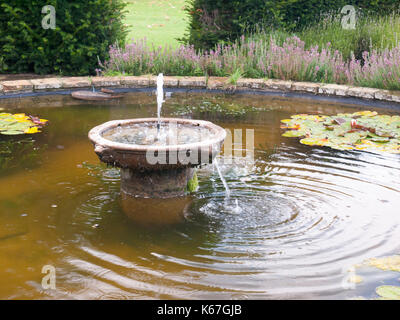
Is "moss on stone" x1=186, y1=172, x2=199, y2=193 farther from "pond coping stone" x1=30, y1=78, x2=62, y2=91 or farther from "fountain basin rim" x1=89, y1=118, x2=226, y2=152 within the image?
"pond coping stone" x1=30, y1=78, x2=62, y2=91

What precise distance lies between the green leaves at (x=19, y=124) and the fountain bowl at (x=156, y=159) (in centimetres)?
183

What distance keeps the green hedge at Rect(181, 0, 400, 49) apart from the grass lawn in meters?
2.65

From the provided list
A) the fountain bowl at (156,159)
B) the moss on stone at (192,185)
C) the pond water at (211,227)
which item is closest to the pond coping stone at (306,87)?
the pond water at (211,227)

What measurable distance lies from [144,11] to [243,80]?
13091 mm

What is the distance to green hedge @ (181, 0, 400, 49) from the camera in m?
9.16

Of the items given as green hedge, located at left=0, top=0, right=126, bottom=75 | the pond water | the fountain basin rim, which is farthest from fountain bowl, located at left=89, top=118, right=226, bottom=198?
green hedge, located at left=0, top=0, right=126, bottom=75

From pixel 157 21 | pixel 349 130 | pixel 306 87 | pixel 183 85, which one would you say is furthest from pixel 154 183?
pixel 157 21

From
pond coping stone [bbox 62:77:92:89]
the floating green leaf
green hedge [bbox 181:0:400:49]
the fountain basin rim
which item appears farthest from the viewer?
green hedge [bbox 181:0:400:49]

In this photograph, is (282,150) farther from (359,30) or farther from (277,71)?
(359,30)

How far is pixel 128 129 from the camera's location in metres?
4.46

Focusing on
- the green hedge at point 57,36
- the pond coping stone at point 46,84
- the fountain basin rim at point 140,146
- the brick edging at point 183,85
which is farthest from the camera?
the green hedge at point 57,36

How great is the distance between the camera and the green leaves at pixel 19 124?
581 centimetres

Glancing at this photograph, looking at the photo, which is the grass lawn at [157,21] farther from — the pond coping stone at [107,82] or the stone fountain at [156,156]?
the stone fountain at [156,156]
